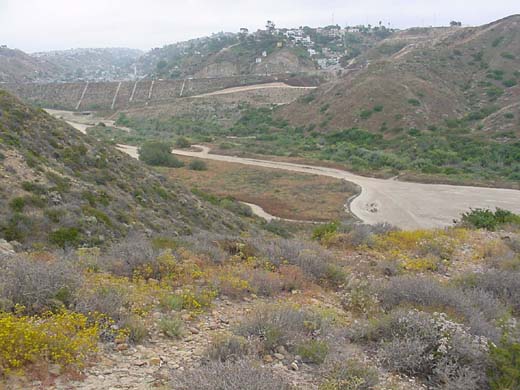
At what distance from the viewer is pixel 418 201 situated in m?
35.4

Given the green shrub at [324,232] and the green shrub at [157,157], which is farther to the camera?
the green shrub at [157,157]

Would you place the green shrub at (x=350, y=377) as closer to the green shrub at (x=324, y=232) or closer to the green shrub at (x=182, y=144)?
the green shrub at (x=324, y=232)

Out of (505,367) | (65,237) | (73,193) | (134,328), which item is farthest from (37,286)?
(73,193)

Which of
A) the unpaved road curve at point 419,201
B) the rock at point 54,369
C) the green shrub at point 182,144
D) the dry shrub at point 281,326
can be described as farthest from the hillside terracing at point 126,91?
the rock at point 54,369

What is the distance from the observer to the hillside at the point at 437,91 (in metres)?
61.9

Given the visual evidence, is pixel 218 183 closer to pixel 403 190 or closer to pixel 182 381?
pixel 403 190

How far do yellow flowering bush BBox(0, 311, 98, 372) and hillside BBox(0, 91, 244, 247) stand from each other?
264 inches

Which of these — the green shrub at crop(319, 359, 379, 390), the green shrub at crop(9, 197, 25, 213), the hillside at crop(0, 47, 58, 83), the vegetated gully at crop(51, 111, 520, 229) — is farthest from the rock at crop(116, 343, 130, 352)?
the hillside at crop(0, 47, 58, 83)

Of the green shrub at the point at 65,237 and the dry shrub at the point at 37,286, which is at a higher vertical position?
the dry shrub at the point at 37,286

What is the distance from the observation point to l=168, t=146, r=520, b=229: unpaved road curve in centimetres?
3073

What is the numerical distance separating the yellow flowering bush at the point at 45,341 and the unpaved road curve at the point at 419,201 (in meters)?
26.1

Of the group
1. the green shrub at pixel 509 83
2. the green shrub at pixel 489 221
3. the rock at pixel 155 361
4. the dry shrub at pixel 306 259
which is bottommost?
the green shrub at pixel 489 221

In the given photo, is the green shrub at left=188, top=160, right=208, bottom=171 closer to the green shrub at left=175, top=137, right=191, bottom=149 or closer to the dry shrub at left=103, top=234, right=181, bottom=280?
the green shrub at left=175, top=137, right=191, bottom=149

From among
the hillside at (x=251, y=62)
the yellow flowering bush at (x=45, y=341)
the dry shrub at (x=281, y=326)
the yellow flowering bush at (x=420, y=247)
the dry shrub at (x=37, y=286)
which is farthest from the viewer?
the hillside at (x=251, y=62)
